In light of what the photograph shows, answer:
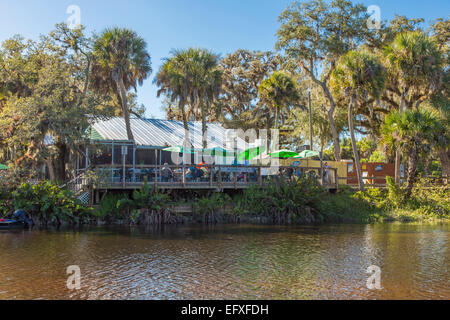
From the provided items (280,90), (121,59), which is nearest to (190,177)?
(121,59)

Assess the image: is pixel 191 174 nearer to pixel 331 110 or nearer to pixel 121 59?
pixel 121 59

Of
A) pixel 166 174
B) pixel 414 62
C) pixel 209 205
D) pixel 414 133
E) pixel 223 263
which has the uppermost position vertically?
pixel 414 62

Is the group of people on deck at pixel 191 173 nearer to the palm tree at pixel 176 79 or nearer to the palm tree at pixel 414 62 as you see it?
the palm tree at pixel 176 79

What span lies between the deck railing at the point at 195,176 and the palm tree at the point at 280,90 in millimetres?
8017

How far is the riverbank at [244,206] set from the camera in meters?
20.5

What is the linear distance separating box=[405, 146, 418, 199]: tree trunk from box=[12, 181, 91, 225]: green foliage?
1801 cm

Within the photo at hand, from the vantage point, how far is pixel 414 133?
24.5 m

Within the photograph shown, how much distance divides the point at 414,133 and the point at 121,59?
60.2 ft

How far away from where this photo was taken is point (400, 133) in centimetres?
2473

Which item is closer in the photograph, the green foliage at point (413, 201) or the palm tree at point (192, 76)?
the green foliage at point (413, 201)

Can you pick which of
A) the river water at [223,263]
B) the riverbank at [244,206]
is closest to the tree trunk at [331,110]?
the riverbank at [244,206]
